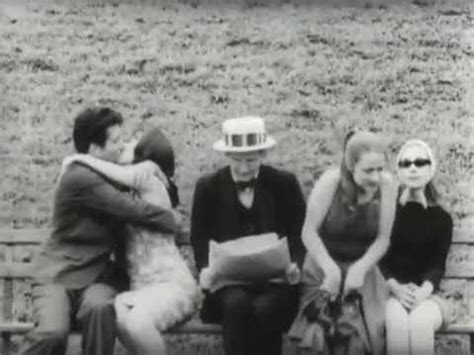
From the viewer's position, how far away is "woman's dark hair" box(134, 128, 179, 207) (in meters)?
5.74

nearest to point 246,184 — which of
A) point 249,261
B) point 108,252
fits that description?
point 249,261

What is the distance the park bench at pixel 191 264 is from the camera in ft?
19.7

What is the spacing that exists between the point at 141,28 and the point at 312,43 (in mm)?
839

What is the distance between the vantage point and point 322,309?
5.36 m

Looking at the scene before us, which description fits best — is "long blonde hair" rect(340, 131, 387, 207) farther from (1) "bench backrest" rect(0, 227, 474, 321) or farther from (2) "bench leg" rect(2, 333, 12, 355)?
(2) "bench leg" rect(2, 333, 12, 355)

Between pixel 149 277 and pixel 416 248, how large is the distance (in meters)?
1.14

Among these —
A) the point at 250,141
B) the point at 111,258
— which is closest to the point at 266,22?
the point at 250,141

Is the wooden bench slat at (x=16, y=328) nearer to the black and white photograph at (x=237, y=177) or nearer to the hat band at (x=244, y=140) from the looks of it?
the black and white photograph at (x=237, y=177)

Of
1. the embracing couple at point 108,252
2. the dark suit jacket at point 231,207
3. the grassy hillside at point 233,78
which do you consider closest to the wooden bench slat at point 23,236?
the grassy hillside at point 233,78

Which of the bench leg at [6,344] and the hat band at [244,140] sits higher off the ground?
the hat band at [244,140]

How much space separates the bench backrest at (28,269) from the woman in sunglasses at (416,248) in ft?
1.36

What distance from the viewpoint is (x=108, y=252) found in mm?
5574

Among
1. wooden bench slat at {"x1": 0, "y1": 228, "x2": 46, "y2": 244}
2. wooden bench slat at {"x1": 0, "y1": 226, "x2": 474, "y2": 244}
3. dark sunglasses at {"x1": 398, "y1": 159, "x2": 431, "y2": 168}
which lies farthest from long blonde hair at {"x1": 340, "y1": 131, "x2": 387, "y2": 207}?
wooden bench slat at {"x1": 0, "y1": 228, "x2": 46, "y2": 244}

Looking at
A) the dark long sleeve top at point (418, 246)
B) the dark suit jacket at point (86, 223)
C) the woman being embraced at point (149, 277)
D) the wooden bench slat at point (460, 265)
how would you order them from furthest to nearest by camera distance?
the wooden bench slat at point (460, 265), the dark long sleeve top at point (418, 246), the dark suit jacket at point (86, 223), the woman being embraced at point (149, 277)
